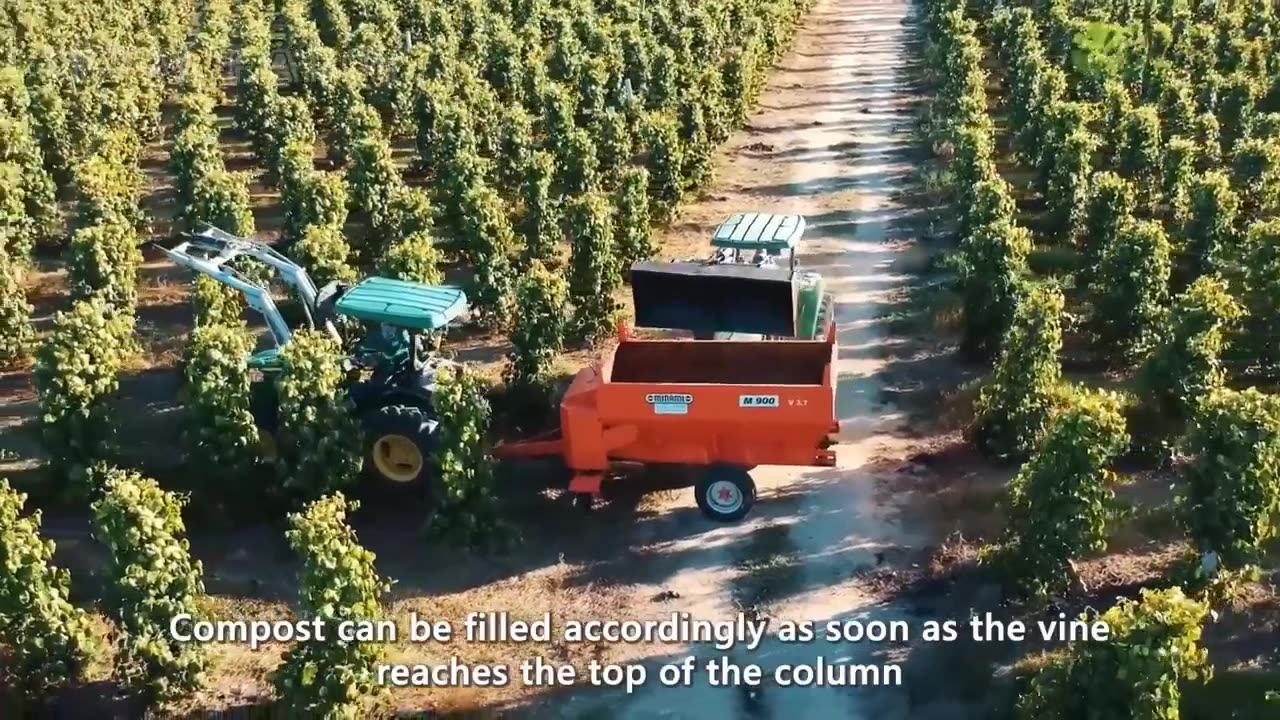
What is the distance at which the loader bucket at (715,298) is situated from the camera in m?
13.2

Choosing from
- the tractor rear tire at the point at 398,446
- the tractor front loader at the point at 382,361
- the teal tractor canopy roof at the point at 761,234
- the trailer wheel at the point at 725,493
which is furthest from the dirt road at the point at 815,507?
the tractor front loader at the point at 382,361

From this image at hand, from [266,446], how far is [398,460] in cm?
134

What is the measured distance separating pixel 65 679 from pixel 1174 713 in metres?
8.11

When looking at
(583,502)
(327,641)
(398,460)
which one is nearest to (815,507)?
(583,502)

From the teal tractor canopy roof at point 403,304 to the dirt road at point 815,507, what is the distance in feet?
9.34

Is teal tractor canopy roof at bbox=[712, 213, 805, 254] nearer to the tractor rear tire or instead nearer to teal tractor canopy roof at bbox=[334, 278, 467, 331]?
teal tractor canopy roof at bbox=[334, 278, 467, 331]

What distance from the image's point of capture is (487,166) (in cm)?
1884

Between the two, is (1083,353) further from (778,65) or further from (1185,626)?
(778,65)

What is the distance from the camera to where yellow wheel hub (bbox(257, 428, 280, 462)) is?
11.6 m

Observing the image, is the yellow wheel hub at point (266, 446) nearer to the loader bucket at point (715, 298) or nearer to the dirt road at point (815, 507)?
the dirt road at point (815, 507)

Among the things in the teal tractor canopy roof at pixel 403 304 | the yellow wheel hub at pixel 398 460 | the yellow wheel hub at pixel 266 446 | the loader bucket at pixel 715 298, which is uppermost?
the teal tractor canopy roof at pixel 403 304

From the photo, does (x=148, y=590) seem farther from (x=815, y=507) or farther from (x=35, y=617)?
(x=815, y=507)

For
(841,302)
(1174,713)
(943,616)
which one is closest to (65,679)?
(943,616)

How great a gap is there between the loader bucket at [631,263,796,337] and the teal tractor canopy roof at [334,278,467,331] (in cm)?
259
